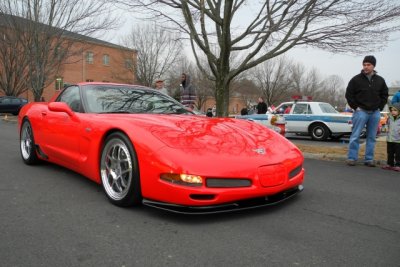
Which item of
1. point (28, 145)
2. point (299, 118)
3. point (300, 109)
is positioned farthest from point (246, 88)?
point (28, 145)

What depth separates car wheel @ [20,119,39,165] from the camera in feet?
17.3

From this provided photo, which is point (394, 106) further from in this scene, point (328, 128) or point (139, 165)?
point (328, 128)

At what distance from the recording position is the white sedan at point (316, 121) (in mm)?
13336

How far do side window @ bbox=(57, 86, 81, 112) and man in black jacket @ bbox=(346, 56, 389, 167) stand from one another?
424 cm

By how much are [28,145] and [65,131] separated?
1496 mm

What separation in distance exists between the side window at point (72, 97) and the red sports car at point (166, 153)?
2cm

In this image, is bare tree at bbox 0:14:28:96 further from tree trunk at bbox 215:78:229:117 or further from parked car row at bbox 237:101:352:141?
tree trunk at bbox 215:78:229:117

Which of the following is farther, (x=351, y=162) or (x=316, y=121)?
(x=316, y=121)

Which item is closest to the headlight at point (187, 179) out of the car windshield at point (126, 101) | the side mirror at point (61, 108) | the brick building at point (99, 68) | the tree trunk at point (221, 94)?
the car windshield at point (126, 101)

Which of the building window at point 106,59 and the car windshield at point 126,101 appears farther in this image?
the building window at point 106,59

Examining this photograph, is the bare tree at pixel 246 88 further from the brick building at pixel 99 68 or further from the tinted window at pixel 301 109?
the tinted window at pixel 301 109

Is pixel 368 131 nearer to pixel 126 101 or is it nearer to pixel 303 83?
pixel 126 101

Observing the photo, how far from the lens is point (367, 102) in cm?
598

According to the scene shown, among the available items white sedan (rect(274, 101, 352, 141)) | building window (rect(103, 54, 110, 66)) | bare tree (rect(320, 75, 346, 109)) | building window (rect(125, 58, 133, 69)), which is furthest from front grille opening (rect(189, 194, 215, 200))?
bare tree (rect(320, 75, 346, 109))
